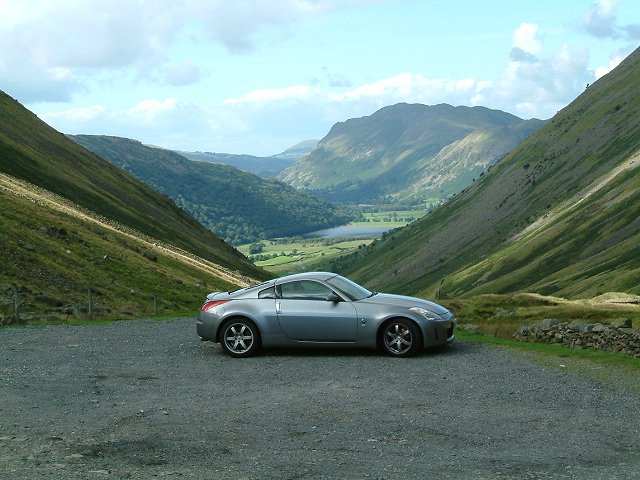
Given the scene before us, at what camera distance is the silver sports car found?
2084cm

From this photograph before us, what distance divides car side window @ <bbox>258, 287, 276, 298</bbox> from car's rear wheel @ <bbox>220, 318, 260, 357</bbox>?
2.74 ft

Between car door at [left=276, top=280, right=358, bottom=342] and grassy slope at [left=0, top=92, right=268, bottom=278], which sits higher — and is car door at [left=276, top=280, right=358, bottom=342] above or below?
below

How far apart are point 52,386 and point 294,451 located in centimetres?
758

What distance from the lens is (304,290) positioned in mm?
21672

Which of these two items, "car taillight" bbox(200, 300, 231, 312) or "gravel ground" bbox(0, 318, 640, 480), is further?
"car taillight" bbox(200, 300, 231, 312)

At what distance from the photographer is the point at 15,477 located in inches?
438

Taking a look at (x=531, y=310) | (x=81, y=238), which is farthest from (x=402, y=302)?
(x=81, y=238)

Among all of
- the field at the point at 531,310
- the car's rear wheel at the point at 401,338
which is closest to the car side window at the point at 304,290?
the car's rear wheel at the point at 401,338

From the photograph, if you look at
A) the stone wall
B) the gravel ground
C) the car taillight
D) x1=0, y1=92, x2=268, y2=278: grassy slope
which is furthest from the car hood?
x1=0, y1=92, x2=268, y2=278: grassy slope

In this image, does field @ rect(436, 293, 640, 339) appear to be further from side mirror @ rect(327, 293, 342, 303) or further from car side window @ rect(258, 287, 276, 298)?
car side window @ rect(258, 287, 276, 298)

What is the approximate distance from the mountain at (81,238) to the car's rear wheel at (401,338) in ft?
51.7

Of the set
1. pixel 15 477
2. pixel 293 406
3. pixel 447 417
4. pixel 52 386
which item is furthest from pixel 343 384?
pixel 15 477

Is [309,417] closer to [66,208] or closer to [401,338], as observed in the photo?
[401,338]

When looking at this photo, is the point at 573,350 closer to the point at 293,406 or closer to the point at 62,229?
the point at 293,406
